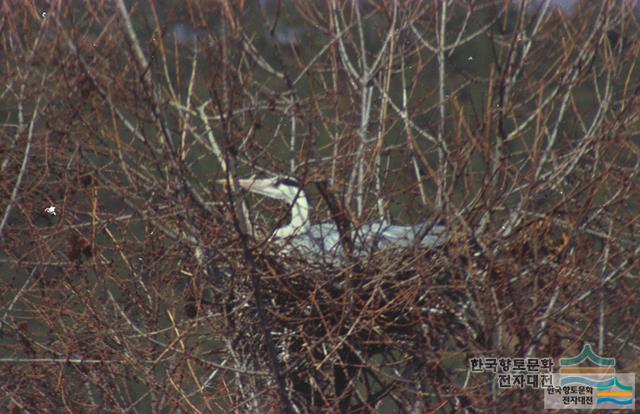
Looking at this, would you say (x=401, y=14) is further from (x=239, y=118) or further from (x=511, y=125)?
(x=511, y=125)

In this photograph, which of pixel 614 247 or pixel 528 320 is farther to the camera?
pixel 614 247

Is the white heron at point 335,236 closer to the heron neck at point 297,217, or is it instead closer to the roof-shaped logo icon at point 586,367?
the heron neck at point 297,217

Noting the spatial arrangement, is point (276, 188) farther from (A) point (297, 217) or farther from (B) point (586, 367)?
(B) point (586, 367)

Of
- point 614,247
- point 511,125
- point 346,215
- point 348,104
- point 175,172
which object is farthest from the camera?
point 511,125

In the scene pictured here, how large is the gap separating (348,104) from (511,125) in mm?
1310

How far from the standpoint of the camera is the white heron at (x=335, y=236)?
7.98 feet

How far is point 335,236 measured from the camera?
→ 2.65m

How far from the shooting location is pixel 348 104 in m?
3.11

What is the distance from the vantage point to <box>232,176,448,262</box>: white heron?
7.98 feet

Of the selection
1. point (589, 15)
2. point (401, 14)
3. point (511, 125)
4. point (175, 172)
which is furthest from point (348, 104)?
point (511, 125)

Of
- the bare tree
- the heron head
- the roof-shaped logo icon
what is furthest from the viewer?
the heron head

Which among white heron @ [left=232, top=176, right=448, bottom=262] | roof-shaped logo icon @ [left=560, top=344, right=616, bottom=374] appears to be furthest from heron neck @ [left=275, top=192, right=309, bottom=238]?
roof-shaped logo icon @ [left=560, top=344, right=616, bottom=374]

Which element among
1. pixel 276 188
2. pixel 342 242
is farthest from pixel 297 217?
pixel 342 242

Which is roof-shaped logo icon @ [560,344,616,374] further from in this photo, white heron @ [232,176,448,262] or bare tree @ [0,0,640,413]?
white heron @ [232,176,448,262]
